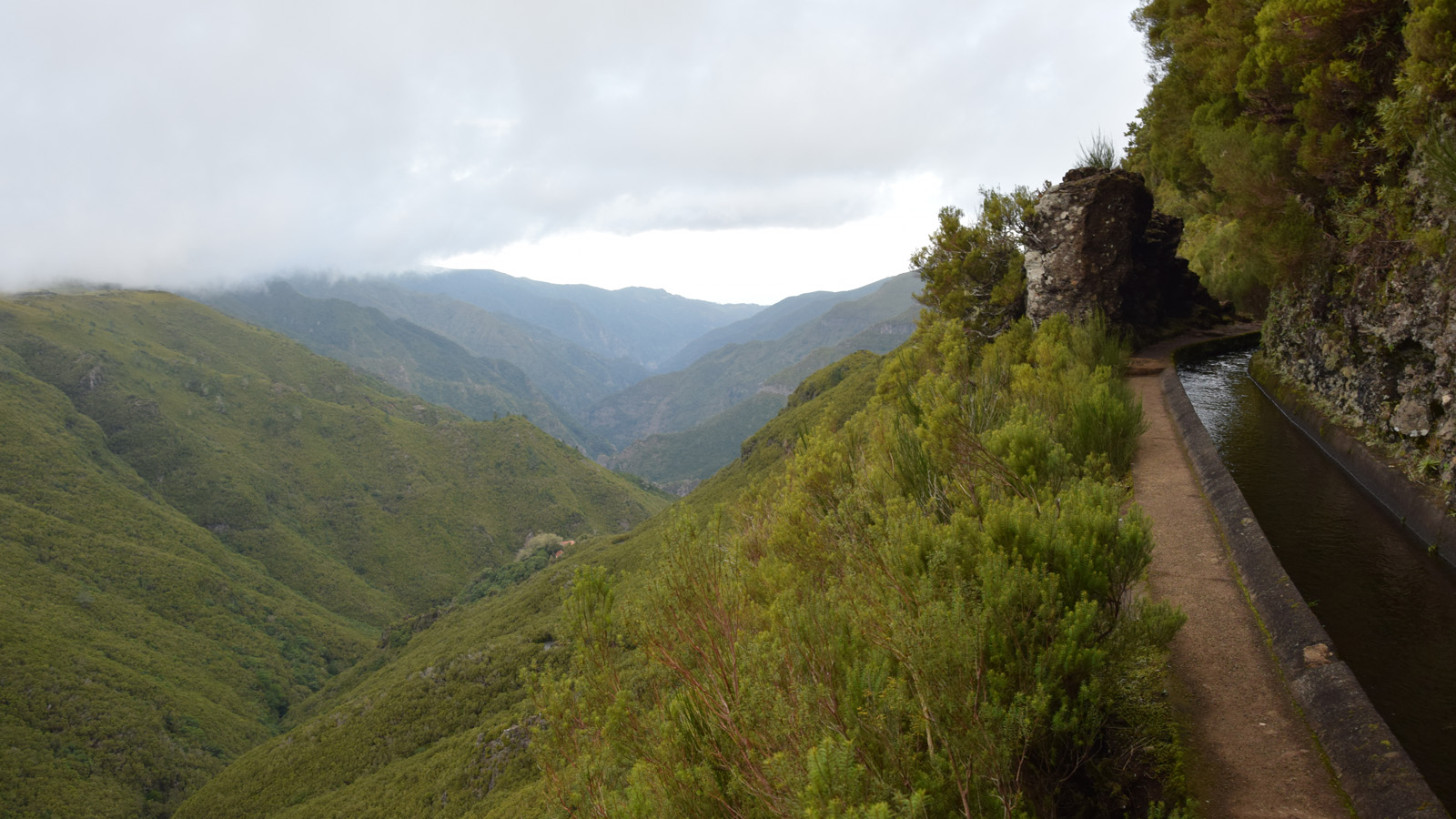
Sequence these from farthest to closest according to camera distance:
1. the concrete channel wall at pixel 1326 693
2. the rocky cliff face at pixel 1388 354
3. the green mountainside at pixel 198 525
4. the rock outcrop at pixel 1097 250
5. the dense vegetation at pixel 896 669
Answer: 1. the green mountainside at pixel 198 525
2. the rock outcrop at pixel 1097 250
3. the rocky cliff face at pixel 1388 354
4. the concrete channel wall at pixel 1326 693
5. the dense vegetation at pixel 896 669

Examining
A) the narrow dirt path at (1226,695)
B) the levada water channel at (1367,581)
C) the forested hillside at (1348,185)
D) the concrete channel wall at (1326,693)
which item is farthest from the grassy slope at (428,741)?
the concrete channel wall at (1326,693)

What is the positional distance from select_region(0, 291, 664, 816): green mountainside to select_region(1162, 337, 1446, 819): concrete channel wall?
92.5 meters

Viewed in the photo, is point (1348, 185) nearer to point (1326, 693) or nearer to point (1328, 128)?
point (1328, 128)

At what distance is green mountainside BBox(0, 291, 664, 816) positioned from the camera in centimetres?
6725

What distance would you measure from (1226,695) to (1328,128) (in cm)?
695

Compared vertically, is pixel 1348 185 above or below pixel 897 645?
above

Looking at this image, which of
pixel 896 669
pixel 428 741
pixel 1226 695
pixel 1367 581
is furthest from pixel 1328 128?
pixel 428 741

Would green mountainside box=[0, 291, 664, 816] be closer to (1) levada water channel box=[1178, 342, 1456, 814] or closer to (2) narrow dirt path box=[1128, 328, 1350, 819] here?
(2) narrow dirt path box=[1128, 328, 1350, 819]

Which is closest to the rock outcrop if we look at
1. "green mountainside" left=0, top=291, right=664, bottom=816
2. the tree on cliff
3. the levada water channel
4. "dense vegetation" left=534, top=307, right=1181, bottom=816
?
the tree on cliff

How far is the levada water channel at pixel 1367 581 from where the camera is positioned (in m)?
3.59

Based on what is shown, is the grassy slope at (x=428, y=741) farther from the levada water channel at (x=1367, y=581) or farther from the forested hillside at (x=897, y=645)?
the forested hillside at (x=897, y=645)

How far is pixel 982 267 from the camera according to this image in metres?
17.0

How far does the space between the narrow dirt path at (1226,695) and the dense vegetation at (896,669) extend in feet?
0.92

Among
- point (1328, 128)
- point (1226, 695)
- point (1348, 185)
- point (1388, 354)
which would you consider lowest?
point (1226, 695)
